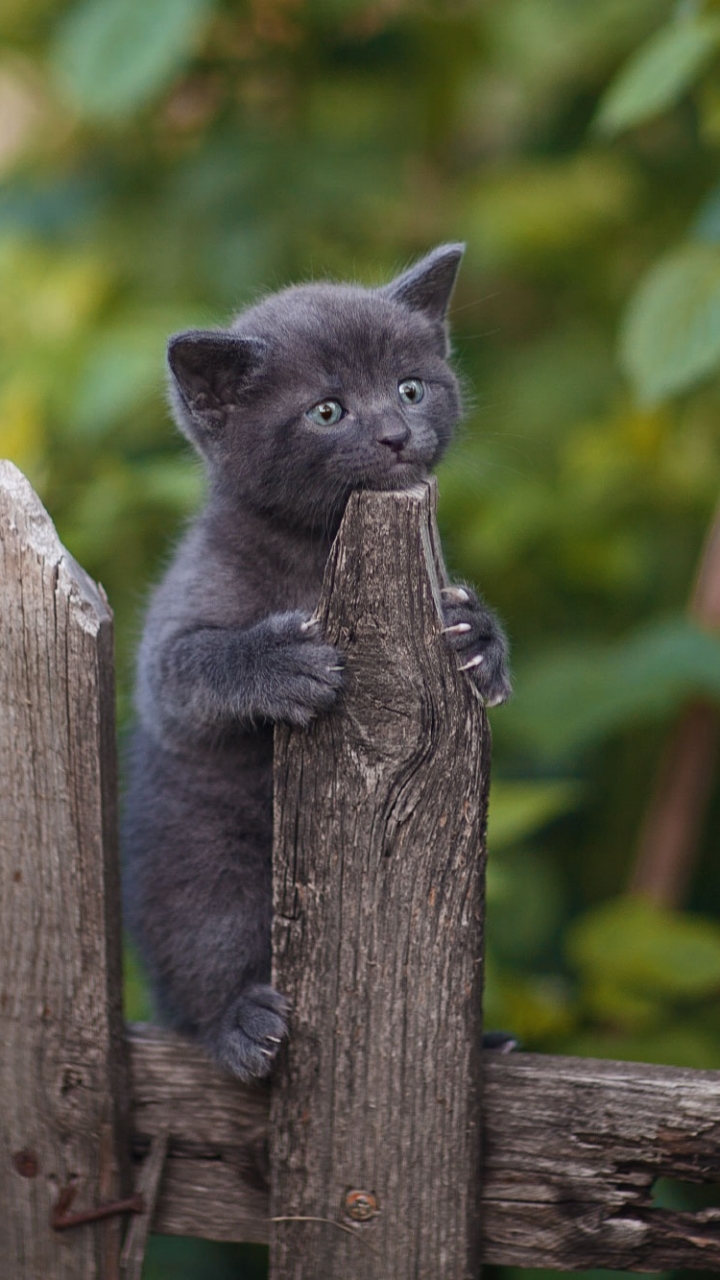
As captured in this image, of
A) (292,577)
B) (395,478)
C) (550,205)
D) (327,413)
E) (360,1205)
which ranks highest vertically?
(550,205)

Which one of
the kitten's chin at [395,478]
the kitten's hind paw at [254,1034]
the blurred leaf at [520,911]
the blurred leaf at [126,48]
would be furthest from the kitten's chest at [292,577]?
the blurred leaf at [126,48]

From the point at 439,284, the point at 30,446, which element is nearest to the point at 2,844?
the point at 439,284

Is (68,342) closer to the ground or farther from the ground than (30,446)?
farther from the ground

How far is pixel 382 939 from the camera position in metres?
1.86

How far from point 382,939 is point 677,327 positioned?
58.8 inches

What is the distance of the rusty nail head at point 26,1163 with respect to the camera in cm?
203

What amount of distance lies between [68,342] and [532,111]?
7.04 feet

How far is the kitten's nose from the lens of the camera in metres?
2.13

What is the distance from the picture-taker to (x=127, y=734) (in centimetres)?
295

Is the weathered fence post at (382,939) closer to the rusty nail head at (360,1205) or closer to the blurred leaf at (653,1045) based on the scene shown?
the rusty nail head at (360,1205)

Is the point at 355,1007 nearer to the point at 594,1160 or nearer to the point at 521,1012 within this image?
Answer: the point at 594,1160

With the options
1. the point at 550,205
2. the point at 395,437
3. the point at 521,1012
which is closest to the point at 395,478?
the point at 395,437

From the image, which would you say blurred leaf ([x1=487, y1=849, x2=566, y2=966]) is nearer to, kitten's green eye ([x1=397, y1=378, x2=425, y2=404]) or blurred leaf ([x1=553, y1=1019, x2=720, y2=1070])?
blurred leaf ([x1=553, y1=1019, x2=720, y2=1070])

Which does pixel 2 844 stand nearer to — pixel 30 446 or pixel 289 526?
pixel 289 526
